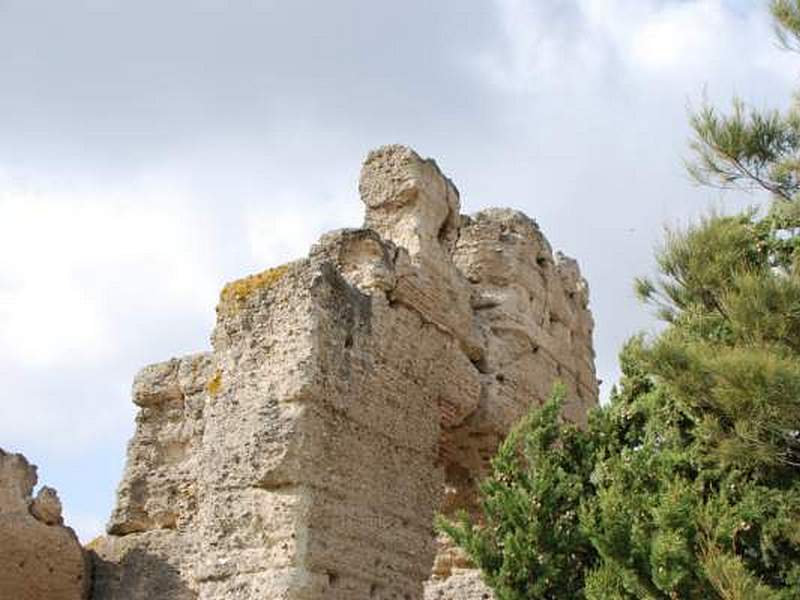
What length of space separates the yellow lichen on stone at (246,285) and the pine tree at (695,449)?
7.11ft

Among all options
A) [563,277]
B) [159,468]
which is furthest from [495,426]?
[159,468]

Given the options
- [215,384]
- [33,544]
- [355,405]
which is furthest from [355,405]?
[33,544]

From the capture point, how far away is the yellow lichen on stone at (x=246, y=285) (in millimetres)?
9094

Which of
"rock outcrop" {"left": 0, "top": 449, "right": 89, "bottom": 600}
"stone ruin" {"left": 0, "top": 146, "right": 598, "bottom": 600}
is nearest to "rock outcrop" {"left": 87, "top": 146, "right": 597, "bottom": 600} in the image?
"stone ruin" {"left": 0, "top": 146, "right": 598, "bottom": 600}

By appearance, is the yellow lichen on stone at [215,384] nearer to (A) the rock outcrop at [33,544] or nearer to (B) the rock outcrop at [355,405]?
(B) the rock outcrop at [355,405]

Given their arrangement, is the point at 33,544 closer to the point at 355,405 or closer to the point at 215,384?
the point at 215,384

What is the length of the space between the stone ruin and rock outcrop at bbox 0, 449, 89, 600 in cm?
36

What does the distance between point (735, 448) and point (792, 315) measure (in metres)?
1.00

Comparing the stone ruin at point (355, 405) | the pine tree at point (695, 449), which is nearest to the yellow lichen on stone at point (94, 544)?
the stone ruin at point (355, 405)

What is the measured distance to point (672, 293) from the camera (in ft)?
28.4

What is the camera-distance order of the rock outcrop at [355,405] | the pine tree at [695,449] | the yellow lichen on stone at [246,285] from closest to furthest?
the pine tree at [695,449] < the rock outcrop at [355,405] < the yellow lichen on stone at [246,285]

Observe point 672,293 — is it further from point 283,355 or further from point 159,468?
point 159,468

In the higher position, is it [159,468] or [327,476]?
[159,468]

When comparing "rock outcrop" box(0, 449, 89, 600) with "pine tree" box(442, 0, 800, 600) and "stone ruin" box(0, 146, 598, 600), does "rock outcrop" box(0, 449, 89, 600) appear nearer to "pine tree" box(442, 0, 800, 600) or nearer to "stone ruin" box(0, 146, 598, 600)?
"stone ruin" box(0, 146, 598, 600)
